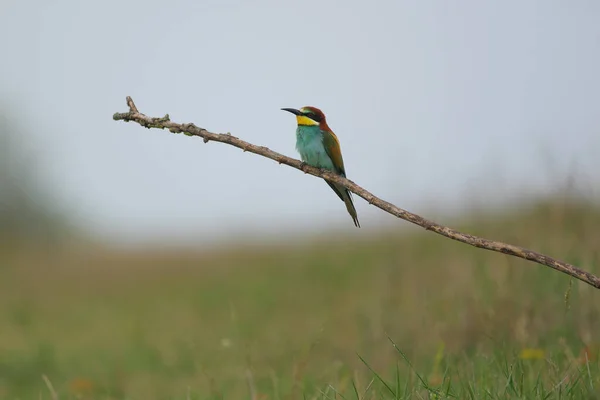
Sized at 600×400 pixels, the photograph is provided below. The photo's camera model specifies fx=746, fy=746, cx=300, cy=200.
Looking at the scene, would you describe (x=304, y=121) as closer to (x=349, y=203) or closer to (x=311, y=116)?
(x=311, y=116)

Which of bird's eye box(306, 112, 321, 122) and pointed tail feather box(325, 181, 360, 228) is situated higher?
bird's eye box(306, 112, 321, 122)

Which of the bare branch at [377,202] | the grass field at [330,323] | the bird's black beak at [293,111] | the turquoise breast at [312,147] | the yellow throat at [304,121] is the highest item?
the bird's black beak at [293,111]

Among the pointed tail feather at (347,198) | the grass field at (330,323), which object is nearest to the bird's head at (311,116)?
the pointed tail feather at (347,198)

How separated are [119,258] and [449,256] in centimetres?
757

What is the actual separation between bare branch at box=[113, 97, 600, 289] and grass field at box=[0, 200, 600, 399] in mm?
401

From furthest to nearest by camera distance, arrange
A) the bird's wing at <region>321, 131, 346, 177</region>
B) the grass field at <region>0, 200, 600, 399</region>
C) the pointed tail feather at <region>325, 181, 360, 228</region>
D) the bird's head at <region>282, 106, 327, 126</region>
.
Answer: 1. the bird's head at <region>282, 106, 327, 126</region>
2. the bird's wing at <region>321, 131, 346, 177</region>
3. the pointed tail feather at <region>325, 181, 360, 228</region>
4. the grass field at <region>0, 200, 600, 399</region>

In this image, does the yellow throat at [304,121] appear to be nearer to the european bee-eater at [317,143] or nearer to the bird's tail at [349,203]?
the european bee-eater at [317,143]

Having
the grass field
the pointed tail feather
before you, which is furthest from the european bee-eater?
the grass field

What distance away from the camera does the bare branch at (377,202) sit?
224cm

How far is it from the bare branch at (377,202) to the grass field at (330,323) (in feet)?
1.32

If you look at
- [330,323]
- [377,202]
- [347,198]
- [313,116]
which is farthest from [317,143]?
[330,323]

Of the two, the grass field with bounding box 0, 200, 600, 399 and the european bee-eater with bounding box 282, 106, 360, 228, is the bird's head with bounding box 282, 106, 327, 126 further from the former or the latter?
the grass field with bounding box 0, 200, 600, 399

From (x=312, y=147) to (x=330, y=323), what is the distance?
10.6ft

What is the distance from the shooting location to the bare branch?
7.34 feet
